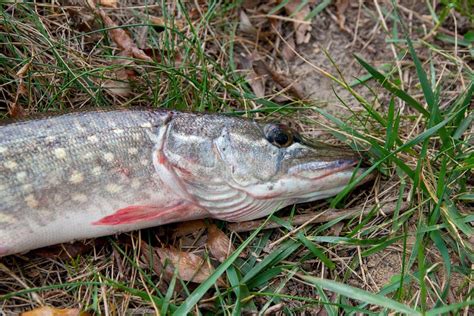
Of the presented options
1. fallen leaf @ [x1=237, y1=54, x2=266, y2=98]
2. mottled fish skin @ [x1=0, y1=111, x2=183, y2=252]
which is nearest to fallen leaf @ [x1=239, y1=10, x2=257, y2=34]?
fallen leaf @ [x1=237, y1=54, x2=266, y2=98]

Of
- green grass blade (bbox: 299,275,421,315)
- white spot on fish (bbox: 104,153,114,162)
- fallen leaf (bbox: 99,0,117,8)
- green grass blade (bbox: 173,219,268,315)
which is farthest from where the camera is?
fallen leaf (bbox: 99,0,117,8)

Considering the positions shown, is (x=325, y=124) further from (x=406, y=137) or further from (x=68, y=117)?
(x=68, y=117)

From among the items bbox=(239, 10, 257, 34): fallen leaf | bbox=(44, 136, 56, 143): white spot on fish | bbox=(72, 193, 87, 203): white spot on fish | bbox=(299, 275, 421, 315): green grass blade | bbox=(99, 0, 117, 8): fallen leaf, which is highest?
bbox=(99, 0, 117, 8): fallen leaf

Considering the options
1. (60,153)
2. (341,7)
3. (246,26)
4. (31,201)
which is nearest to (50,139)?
(60,153)

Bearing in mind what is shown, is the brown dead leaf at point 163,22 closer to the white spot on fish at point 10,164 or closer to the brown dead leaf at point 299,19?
the brown dead leaf at point 299,19

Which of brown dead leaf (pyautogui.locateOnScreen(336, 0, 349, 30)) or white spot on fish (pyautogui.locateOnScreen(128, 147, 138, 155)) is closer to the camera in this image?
white spot on fish (pyautogui.locateOnScreen(128, 147, 138, 155))

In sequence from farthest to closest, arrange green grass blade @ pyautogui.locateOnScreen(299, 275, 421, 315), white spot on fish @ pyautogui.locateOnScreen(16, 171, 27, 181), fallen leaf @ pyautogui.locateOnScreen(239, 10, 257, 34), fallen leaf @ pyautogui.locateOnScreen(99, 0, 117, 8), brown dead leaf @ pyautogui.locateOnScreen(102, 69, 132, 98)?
fallen leaf @ pyautogui.locateOnScreen(239, 10, 257, 34)
fallen leaf @ pyautogui.locateOnScreen(99, 0, 117, 8)
brown dead leaf @ pyautogui.locateOnScreen(102, 69, 132, 98)
white spot on fish @ pyautogui.locateOnScreen(16, 171, 27, 181)
green grass blade @ pyautogui.locateOnScreen(299, 275, 421, 315)

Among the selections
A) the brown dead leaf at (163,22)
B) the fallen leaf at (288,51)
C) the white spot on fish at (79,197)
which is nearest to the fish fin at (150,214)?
the white spot on fish at (79,197)

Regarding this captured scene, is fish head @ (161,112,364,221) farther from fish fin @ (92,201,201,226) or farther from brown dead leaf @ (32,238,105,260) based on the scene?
brown dead leaf @ (32,238,105,260)
